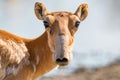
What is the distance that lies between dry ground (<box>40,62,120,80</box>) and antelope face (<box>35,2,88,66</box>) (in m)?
13.0

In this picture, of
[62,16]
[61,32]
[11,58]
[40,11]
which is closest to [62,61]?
[61,32]

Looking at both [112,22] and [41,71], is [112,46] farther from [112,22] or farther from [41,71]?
[41,71]

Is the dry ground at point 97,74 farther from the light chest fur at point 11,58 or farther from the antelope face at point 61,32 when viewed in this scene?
the antelope face at point 61,32

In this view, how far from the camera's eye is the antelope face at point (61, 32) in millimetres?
26719

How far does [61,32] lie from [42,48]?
209 cm

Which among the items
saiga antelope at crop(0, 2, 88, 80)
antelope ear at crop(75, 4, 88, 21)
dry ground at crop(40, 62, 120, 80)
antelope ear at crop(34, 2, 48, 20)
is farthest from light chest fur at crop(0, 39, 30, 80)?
dry ground at crop(40, 62, 120, 80)

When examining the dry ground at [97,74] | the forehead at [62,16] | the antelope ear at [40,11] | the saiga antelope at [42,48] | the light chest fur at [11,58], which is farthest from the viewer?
the dry ground at [97,74]

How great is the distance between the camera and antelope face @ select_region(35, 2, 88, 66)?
2672 centimetres

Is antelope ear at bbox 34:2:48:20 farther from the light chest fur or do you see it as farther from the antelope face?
the light chest fur

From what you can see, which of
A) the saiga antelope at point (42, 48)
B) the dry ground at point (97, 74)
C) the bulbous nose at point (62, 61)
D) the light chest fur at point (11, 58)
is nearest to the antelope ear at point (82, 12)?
the saiga antelope at point (42, 48)

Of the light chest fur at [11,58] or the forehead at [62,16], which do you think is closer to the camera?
the light chest fur at [11,58]

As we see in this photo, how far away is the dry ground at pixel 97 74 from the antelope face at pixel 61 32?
512 inches

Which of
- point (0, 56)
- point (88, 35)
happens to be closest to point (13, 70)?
point (0, 56)

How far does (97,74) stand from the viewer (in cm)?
4266
